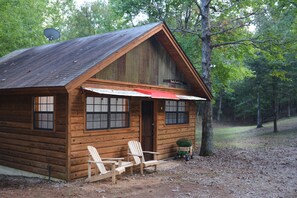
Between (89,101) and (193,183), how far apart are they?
3.62 m

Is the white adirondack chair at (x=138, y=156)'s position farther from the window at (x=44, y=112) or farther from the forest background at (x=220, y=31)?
the forest background at (x=220, y=31)

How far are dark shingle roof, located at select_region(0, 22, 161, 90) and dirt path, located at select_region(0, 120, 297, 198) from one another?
2526 millimetres

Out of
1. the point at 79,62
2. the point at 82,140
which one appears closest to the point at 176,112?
the point at 82,140

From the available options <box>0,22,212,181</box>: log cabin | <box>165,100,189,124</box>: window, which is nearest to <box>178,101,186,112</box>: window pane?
<box>165,100,189,124</box>: window

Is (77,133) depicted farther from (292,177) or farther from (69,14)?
(69,14)

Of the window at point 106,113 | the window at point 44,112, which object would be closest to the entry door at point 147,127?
the window at point 106,113

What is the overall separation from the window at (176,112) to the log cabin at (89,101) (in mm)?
75

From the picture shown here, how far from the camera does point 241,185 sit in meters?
7.59

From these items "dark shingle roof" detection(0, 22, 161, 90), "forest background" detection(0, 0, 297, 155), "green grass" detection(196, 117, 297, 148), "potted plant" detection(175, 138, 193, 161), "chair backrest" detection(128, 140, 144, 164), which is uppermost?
"forest background" detection(0, 0, 297, 155)

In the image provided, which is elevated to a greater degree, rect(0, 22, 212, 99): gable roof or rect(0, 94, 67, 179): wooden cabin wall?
rect(0, 22, 212, 99): gable roof

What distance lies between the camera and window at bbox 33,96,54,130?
826 centimetres

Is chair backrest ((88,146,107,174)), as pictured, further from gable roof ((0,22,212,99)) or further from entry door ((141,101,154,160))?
entry door ((141,101,154,160))

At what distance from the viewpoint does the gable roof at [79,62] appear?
7.39 metres

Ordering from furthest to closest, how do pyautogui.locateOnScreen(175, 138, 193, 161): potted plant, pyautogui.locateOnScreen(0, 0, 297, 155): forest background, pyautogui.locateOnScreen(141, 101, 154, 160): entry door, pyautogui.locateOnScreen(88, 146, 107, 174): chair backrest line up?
pyautogui.locateOnScreen(0, 0, 297, 155): forest background → pyautogui.locateOnScreen(175, 138, 193, 161): potted plant → pyautogui.locateOnScreen(141, 101, 154, 160): entry door → pyautogui.locateOnScreen(88, 146, 107, 174): chair backrest
